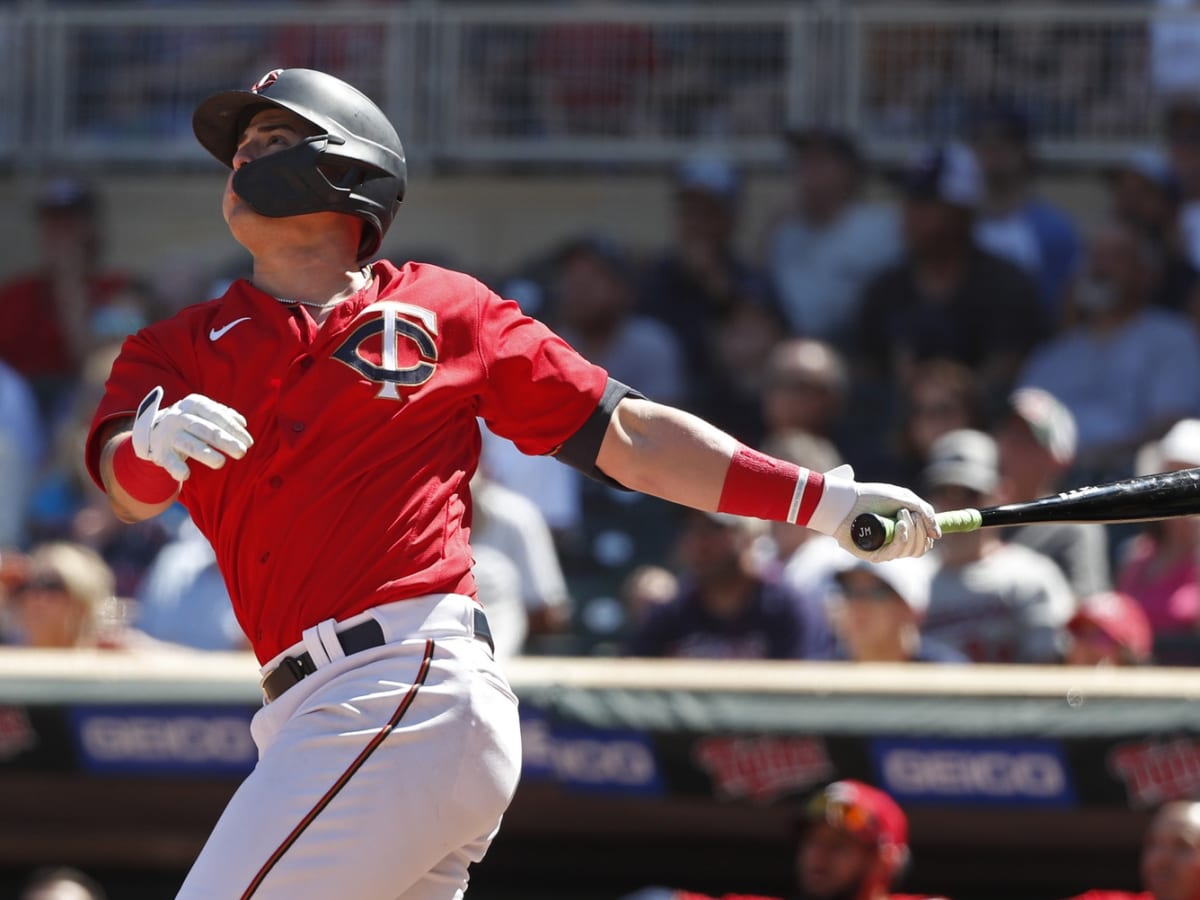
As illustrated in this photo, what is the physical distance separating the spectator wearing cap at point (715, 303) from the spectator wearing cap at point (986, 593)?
1.63 m

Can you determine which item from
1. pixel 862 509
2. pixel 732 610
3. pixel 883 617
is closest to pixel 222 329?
pixel 862 509

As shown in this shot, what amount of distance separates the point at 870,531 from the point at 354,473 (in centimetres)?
82

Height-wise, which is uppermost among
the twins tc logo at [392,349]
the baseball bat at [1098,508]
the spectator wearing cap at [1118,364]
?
the twins tc logo at [392,349]

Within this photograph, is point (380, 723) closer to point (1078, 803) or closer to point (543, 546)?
point (1078, 803)

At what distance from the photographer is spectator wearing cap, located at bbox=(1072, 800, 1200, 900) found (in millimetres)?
4914

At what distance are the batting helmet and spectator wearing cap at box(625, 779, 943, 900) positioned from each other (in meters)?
2.56

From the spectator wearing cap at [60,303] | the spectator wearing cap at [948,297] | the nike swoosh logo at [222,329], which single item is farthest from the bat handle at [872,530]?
the spectator wearing cap at [60,303]

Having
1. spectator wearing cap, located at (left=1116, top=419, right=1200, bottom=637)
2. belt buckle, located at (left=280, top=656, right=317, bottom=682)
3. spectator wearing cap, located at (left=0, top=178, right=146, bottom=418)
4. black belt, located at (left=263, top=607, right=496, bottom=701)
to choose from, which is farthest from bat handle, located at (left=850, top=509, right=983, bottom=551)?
spectator wearing cap, located at (left=0, top=178, right=146, bottom=418)

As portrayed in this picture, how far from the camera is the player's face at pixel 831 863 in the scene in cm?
523

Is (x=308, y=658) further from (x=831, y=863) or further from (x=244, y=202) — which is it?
(x=831, y=863)

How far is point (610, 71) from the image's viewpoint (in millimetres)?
9742

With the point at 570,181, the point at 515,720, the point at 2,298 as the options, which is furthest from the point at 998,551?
the point at 2,298

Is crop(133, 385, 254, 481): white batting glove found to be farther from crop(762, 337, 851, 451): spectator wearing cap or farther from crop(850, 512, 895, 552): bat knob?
crop(762, 337, 851, 451): spectator wearing cap

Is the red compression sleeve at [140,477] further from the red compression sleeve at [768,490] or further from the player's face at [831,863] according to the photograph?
the player's face at [831,863]
